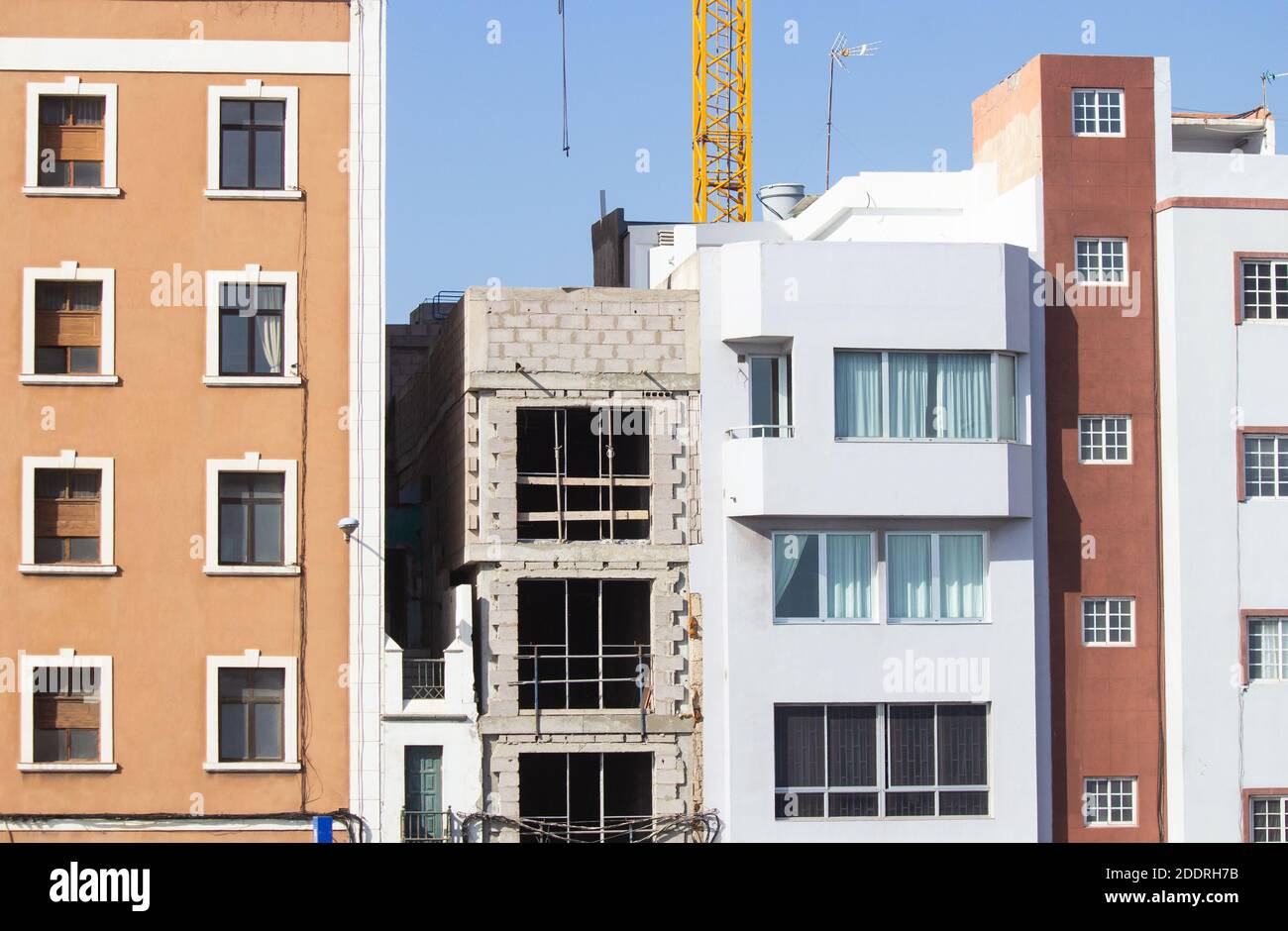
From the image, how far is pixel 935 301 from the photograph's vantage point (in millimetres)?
36781

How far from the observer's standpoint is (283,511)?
36031 mm

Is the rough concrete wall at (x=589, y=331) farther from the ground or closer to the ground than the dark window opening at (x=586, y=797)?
farther from the ground

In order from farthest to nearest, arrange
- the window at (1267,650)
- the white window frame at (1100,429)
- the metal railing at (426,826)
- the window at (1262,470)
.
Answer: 1. the white window frame at (1100,429)
2. the window at (1262,470)
3. the window at (1267,650)
4. the metal railing at (426,826)

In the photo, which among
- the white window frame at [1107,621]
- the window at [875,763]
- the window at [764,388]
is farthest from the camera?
the white window frame at [1107,621]

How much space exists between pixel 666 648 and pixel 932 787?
17.8ft

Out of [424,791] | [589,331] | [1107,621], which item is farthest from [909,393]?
[424,791]

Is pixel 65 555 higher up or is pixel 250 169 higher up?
pixel 250 169

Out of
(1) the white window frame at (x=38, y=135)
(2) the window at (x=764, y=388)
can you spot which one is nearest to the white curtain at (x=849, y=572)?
(2) the window at (x=764, y=388)

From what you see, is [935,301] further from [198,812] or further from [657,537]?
[198,812]

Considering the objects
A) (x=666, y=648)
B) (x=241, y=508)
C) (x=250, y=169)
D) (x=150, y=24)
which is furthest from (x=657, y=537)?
(x=150, y=24)

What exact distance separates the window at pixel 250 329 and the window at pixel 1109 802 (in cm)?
1687

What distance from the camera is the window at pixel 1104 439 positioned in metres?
38.0

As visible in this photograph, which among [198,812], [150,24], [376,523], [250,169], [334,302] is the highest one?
[150,24]

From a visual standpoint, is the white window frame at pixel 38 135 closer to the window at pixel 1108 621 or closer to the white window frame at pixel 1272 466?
the window at pixel 1108 621
